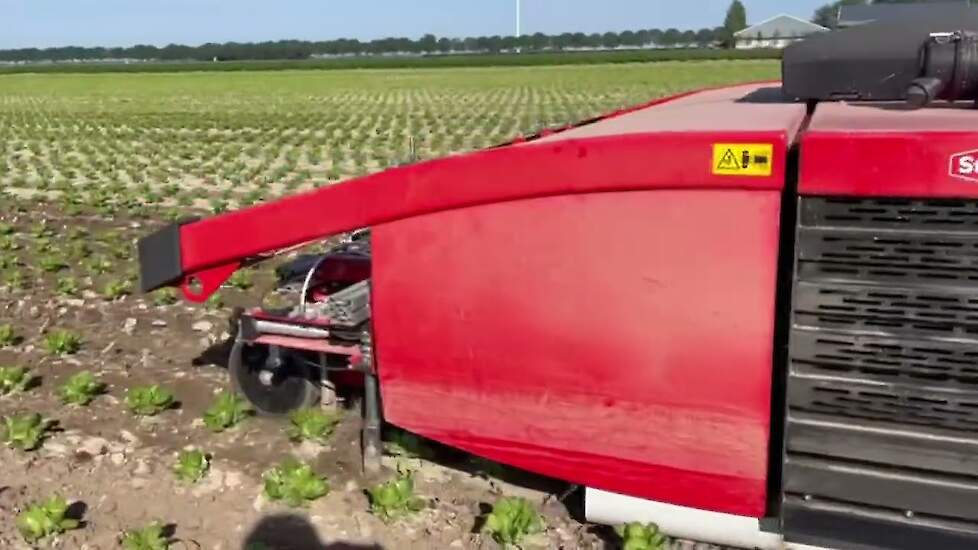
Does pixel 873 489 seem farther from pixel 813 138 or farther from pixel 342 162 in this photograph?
pixel 342 162

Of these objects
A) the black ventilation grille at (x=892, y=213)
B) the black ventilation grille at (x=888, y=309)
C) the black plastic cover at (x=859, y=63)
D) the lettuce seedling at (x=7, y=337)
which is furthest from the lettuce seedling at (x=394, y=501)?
the lettuce seedling at (x=7, y=337)

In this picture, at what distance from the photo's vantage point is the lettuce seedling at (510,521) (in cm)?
328

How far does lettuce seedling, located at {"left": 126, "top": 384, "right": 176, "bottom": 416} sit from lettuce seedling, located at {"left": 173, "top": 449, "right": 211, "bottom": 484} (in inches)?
27.5

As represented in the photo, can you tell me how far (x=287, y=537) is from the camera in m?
3.43

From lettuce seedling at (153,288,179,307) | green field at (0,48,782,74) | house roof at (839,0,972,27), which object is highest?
green field at (0,48,782,74)

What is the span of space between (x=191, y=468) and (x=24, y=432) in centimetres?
89

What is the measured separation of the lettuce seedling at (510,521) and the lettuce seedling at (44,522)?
4.96ft

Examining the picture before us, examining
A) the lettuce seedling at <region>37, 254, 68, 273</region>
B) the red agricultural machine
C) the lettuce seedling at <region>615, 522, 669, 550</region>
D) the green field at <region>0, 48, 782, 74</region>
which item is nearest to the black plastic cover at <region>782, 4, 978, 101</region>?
the red agricultural machine

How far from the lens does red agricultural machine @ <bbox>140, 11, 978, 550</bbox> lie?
2588 millimetres

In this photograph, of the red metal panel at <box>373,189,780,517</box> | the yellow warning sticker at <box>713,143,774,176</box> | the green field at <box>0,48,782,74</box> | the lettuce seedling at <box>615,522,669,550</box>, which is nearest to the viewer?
the yellow warning sticker at <box>713,143,774,176</box>

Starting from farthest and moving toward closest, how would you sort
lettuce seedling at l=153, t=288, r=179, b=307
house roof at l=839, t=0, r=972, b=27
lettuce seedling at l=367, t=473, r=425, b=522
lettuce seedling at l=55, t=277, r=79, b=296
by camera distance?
1. lettuce seedling at l=55, t=277, r=79, b=296
2. lettuce seedling at l=153, t=288, r=179, b=307
3. house roof at l=839, t=0, r=972, b=27
4. lettuce seedling at l=367, t=473, r=425, b=522

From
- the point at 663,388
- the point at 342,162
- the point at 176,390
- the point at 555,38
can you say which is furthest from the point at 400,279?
the point at 555,38

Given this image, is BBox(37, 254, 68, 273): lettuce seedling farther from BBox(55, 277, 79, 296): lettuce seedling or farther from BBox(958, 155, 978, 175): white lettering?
BBox(958, 155, 978, 175): white lettering

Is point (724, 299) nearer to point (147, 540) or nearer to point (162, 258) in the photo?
point (147, 540)
